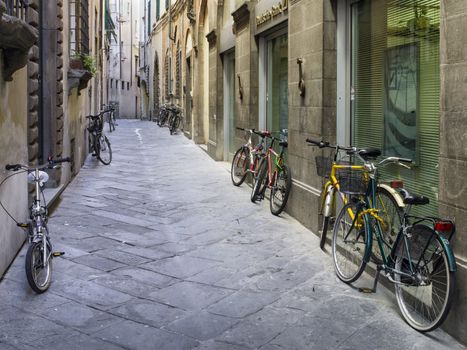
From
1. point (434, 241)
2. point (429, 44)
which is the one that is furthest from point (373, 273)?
point (429, 44)

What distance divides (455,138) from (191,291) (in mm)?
2289

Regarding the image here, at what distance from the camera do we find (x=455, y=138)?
4.01 m

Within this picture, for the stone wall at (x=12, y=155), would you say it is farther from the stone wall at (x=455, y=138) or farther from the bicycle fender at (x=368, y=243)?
the stone wall at (x=455, y=138)

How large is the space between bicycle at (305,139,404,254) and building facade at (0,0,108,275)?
2821 mm

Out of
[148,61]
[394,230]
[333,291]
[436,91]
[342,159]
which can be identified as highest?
[148,61]

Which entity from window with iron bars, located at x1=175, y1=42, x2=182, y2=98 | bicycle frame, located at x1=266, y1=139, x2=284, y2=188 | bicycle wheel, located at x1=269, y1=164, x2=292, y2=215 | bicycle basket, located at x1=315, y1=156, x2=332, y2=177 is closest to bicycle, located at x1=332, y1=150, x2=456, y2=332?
bicycle basket, located at x1=315, y1=156, x2=332, y2=177

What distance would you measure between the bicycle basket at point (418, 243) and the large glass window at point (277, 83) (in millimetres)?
4966

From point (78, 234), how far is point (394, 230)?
3.58 m

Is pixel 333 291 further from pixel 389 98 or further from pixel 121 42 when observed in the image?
pixel 121 42

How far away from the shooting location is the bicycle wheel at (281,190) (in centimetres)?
797

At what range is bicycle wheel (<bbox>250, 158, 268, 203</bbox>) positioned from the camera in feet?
29.3

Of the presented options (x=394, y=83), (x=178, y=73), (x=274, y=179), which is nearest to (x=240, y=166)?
(x=274, y=179)

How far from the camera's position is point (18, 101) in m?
6.16

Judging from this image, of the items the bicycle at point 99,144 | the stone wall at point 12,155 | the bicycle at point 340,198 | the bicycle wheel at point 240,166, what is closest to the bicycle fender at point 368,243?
the bicycle at point 340,198
